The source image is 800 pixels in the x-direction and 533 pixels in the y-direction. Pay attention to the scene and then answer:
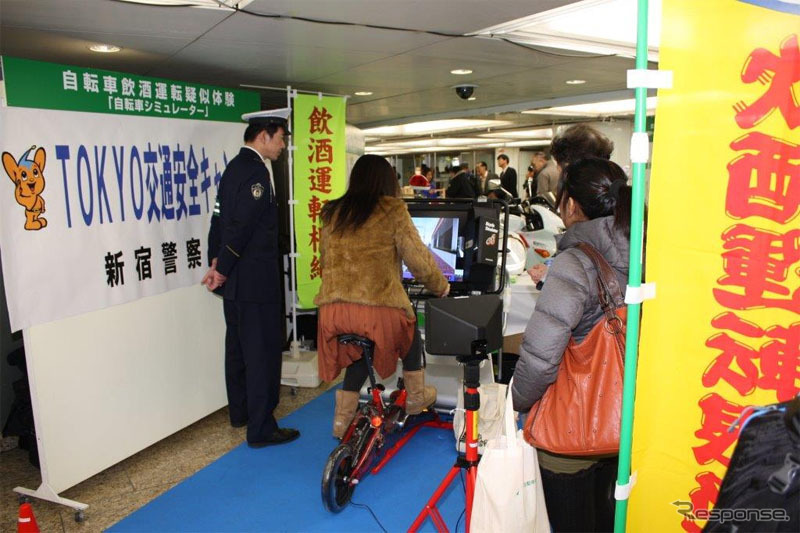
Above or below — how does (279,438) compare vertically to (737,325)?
below

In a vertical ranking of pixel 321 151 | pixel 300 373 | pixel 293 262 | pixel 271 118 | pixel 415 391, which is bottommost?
pixel 300 373

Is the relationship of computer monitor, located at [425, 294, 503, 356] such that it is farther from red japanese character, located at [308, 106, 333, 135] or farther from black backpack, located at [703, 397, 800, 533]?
red japanese character, located at [308, 106, 333, 135]

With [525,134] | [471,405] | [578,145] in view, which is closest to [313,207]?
[578,145]

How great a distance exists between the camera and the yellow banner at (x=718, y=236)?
1.22 metres

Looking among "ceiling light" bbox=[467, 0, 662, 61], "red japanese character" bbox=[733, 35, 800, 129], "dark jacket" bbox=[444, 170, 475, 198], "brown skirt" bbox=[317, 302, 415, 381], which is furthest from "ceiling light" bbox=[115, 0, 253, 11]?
"dark jacket" bbox=[444, 170, 475, 198]

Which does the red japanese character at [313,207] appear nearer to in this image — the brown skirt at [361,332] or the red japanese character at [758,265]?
the brown skirt at [361,332]

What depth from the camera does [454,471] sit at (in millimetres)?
2334

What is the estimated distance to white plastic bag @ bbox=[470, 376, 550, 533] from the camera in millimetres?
1708

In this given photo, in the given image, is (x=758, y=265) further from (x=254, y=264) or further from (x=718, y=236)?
(x=254, y=264)

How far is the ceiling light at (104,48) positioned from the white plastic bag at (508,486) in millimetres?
2735

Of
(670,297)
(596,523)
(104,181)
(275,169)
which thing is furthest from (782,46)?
(275,169)

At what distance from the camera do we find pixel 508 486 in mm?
1708

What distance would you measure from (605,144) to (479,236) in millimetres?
879

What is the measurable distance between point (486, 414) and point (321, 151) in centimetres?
255
